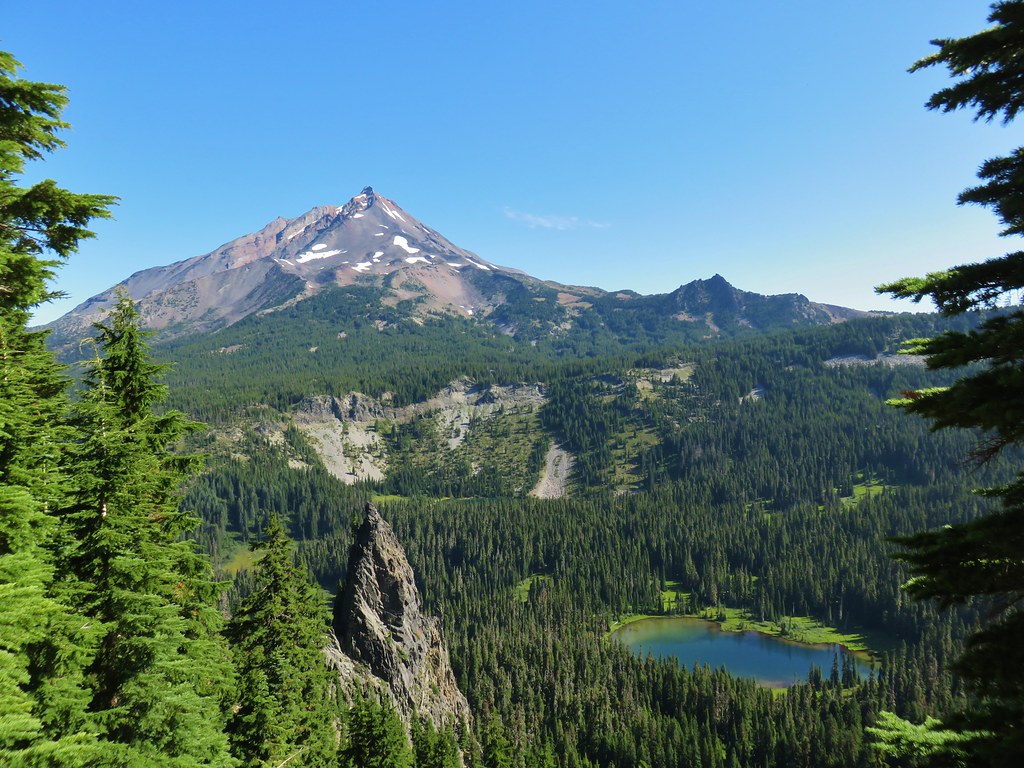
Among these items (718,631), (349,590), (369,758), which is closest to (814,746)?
(718,631)

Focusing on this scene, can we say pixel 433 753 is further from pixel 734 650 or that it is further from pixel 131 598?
pixel 734 650

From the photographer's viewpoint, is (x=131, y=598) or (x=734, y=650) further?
(x=734, y=650)

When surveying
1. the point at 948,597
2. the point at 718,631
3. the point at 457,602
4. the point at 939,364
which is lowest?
the point at 718,631

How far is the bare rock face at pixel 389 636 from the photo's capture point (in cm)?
7194

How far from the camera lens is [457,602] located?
17675cm

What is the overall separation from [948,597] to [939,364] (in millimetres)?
4905

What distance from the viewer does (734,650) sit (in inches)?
6368

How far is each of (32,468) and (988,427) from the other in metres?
23.9

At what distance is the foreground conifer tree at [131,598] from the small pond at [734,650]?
146504mm

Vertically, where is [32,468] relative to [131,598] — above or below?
above

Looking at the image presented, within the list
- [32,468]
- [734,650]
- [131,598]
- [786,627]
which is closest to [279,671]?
[131,598]

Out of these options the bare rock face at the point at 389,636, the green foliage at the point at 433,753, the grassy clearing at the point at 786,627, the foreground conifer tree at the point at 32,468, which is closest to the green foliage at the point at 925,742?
the foreground conifer tree at the point at 32,468

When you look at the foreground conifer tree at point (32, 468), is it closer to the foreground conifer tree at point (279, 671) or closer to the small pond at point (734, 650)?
the foreground conifer tree at point (279, 671)

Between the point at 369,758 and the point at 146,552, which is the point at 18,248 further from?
the point at 369,758
